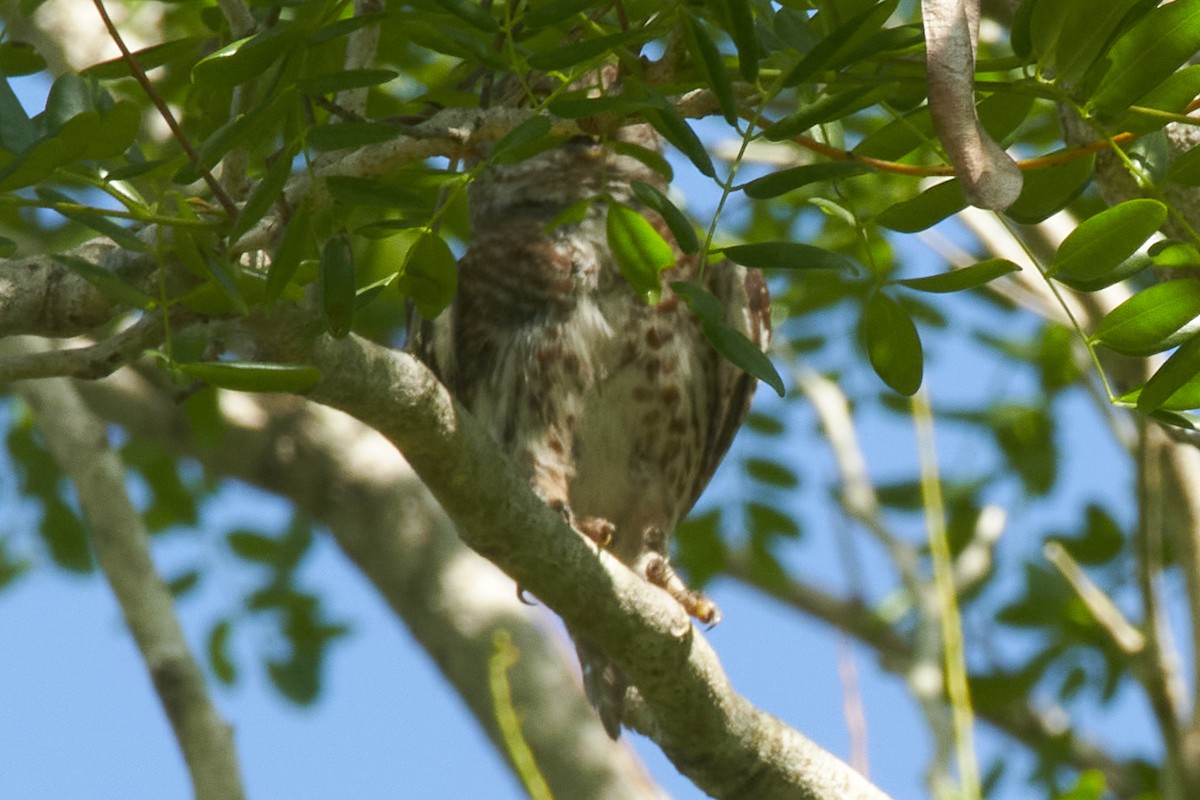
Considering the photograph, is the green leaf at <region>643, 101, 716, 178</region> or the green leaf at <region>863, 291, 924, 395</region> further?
the green leaf at <region>863, 291, 924, 395</region>

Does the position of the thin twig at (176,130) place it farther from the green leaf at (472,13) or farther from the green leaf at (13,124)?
the green leaf at (472,13)

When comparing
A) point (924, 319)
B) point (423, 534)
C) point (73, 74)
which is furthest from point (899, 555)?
point (73, 74)

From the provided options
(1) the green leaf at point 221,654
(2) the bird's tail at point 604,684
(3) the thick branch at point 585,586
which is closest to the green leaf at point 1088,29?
(3) the thick branch at point 585,586

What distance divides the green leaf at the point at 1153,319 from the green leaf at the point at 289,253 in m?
0.83

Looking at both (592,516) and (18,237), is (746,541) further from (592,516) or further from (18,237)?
(18,237)

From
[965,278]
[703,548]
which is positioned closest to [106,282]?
[965,278]

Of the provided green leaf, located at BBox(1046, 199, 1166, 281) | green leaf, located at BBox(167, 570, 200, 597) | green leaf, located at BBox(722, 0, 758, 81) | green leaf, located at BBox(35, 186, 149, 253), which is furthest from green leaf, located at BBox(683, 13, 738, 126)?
green leaf, located at BBox(167, 570, 200, 597)

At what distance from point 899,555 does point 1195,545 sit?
66 centimetres

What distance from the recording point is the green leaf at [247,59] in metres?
1.60

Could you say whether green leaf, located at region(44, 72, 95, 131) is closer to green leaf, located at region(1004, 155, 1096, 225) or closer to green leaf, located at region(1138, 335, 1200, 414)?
green leaf, located at region(1004, 155, 1096, 225)

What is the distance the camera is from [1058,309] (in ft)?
12.0

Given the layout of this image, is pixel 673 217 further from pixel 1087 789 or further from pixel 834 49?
pixel 1087 789

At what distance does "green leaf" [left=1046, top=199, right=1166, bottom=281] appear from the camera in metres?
1.66

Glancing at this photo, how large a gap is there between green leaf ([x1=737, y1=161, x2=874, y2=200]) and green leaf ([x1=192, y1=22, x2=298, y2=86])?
0.47 metres
